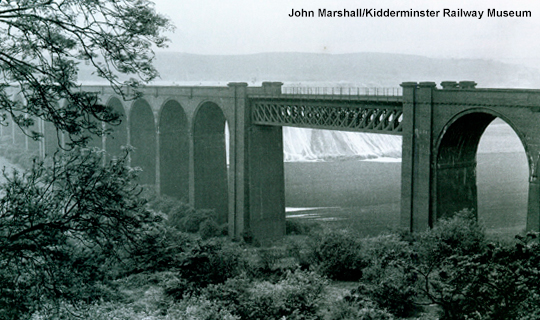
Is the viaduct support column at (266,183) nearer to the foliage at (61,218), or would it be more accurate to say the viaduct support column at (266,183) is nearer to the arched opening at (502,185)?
the arched opening at (502,185)

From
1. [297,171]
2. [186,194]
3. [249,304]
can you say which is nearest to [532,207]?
[249,304]

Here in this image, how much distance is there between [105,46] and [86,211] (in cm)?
230

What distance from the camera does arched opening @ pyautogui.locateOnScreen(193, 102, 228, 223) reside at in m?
34.2

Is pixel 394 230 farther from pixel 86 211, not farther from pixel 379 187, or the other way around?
pixel 379 187

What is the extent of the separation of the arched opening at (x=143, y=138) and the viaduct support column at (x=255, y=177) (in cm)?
1415

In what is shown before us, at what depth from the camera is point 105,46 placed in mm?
7480

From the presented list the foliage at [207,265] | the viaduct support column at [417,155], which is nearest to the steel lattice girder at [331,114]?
the viaduct support column at [417,155]

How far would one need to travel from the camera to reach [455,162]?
819 inches

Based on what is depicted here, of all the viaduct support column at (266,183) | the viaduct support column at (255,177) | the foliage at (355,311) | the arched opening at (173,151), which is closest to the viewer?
the foliage at (355,311)

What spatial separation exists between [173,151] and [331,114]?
1674 cm

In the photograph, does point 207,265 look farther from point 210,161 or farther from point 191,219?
point 210,161

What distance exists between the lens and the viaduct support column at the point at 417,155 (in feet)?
66.8

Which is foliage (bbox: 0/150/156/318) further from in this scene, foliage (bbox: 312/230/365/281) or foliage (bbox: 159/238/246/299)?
foliage (bbox: 312/230/365/281)

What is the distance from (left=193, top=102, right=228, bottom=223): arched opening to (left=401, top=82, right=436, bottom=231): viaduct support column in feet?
50.9
